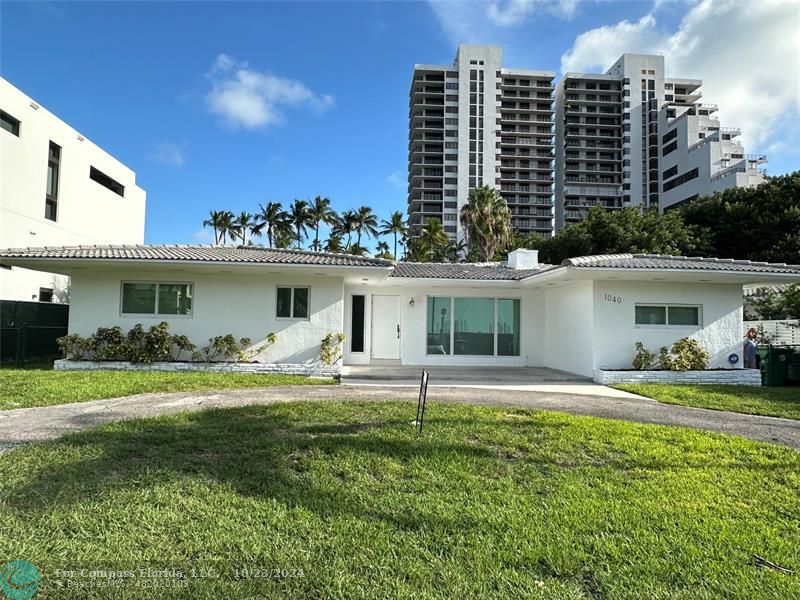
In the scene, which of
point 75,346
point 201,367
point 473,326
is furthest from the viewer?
point 473,326

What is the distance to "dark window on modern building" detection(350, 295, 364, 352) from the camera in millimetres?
14859

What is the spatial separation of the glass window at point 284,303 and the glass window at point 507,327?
260 inches

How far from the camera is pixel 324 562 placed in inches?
110

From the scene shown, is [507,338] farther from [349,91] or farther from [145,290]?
[145,290]

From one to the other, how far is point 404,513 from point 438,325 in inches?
453

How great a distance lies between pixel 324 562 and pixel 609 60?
4329 inches

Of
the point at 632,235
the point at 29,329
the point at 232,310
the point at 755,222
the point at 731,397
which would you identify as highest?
the point at 755,222

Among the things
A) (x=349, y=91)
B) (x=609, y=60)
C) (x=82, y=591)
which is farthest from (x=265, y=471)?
(x=609, y=60)

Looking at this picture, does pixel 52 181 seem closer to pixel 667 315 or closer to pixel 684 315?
pixel 667 315

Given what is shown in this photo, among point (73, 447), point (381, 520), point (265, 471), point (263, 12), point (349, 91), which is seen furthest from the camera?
point (349, 91)

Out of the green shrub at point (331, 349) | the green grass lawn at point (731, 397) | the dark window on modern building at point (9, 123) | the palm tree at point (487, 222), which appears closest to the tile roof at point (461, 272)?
the green shrub at point (331, 349)

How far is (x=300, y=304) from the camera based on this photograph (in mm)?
12539

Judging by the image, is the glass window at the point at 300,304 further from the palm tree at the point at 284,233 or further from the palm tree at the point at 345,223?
the palm tree at the point at 345,223

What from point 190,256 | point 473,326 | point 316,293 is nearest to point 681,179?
point 473,326
